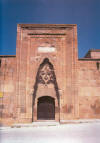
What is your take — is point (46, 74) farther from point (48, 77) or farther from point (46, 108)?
point (46, 108)

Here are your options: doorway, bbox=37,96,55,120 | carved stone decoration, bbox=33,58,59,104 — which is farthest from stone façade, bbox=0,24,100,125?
doorway, bbox=37,96,55,120

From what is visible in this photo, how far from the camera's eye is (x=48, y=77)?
10.8m

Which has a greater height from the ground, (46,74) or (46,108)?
(46,74)

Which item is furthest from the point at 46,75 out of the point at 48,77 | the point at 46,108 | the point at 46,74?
the point at 46,108

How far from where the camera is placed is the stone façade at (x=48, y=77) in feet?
33.2

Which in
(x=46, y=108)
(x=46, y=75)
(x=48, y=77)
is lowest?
(x=46, y=108)

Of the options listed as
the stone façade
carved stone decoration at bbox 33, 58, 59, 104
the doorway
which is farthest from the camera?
carved stone decoration at bbox 33, 58, 59, 104

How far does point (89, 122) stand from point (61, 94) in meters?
Result: 2.68

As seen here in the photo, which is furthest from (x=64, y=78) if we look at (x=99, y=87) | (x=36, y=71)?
(x=99, y=87)

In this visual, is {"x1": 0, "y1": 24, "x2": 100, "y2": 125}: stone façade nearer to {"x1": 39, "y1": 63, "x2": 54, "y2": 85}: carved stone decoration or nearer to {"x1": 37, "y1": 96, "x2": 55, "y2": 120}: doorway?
{"x1": 39, "y1": 63, "x2": 54, "y2": 85}: carved stone decoration

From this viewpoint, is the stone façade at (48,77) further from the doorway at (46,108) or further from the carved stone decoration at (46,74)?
the doorway at (46,108)

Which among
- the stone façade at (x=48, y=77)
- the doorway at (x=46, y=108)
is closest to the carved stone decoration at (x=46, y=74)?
the stone façade at (x=48, y=77)

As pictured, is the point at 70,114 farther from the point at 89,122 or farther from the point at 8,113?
the point at 8,113

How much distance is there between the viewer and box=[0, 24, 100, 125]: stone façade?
33.2ft
